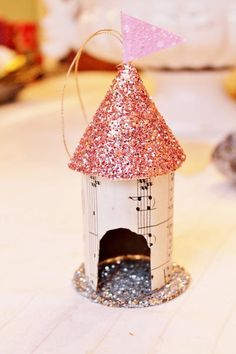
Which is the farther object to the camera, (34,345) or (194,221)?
(194,221)

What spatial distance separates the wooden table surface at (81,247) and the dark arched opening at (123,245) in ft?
0.11

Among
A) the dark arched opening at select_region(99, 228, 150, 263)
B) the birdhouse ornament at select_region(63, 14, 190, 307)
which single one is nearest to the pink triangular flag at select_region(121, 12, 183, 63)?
the birdhouse ornament at select_region(63, 14, 190, 307)

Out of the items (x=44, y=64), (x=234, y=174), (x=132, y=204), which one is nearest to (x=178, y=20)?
(x=234, y=174)

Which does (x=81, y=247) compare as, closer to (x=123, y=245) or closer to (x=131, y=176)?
(x=123, y=245)

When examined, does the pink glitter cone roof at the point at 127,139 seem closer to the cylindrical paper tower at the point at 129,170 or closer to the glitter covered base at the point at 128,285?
the cylindrical paper tower at the point at 129,170

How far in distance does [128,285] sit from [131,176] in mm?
121

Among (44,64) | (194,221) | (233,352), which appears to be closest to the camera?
(233,352)

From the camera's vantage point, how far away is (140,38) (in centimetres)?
54

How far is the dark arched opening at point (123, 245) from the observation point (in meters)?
0.63

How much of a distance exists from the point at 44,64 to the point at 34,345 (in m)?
1.37

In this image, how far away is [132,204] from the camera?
0.54m

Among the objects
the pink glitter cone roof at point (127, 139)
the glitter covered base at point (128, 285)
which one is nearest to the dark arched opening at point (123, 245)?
the glitter covered base at point (128, 285)

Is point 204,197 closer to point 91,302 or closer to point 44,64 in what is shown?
point 91,302

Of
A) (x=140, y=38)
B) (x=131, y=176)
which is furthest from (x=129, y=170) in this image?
(x=140, y=38)
